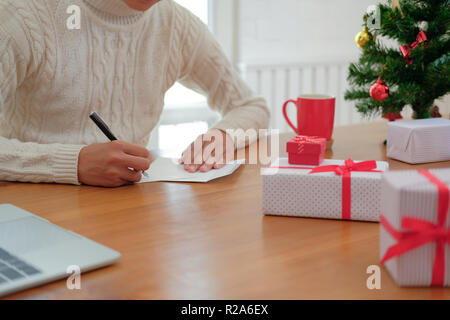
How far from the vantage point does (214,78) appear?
4.93 feet

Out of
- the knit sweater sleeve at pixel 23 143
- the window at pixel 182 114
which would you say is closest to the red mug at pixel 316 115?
the knit sweater sleeve at pixel 23 143

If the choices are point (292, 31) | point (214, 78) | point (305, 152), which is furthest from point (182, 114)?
point (305, 152)

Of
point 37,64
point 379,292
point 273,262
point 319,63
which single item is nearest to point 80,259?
point 273,262

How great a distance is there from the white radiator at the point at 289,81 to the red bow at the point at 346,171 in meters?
2.13

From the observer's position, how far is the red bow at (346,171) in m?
0.77

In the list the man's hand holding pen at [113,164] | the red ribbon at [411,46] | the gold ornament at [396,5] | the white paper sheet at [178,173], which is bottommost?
the white paper sheet at [178,173]

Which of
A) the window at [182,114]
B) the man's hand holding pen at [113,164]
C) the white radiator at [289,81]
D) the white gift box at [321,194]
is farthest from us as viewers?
the white radiator at [289,81]

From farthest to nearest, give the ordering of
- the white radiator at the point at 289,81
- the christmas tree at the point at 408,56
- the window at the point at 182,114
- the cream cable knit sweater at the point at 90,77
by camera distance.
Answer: the white radiator at the point at 289,81, the window at the point at 182,114, the christmas tree at the point at 408,56, the cream cable knit sweater at the point at 90,77

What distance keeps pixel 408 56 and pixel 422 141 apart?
8.7 inches

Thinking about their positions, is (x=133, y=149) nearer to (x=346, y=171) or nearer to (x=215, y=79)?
(x=346, y=171)

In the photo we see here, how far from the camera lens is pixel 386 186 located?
591mm

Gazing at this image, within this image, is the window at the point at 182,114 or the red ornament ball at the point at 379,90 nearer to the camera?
the red ornament ball at the point at 379,90

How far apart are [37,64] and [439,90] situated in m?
0.89

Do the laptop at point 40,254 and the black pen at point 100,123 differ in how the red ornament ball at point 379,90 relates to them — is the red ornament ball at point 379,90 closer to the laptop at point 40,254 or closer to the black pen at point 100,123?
the black pen at point 100,123
